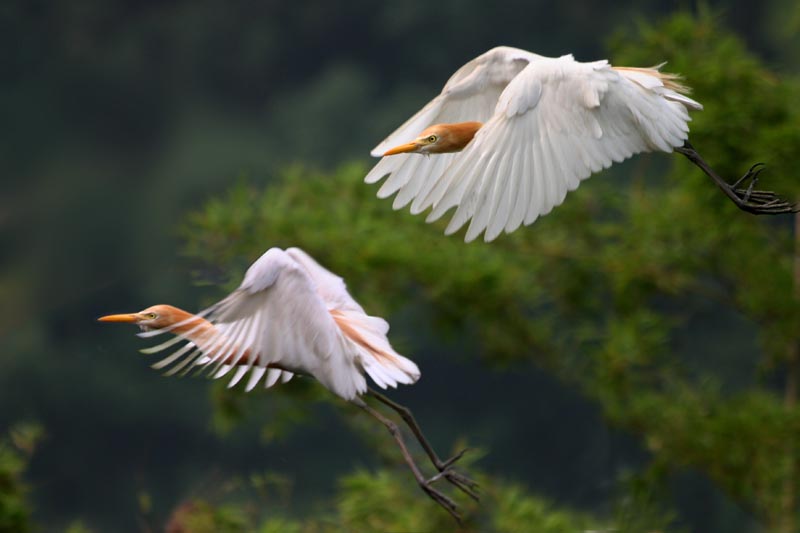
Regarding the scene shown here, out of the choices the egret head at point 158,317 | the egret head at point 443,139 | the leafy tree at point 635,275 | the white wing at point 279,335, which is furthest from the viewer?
the leafy tree at point 635,275

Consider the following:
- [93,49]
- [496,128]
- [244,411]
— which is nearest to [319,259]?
[244,411]

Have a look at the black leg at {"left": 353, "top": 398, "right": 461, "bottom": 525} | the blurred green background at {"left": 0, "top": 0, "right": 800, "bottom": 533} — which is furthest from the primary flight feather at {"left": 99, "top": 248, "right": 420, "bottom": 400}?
the blurred green background at {"left": 0, "top": 0, "right": 800, "bottom": 533}

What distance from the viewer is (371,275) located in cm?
467

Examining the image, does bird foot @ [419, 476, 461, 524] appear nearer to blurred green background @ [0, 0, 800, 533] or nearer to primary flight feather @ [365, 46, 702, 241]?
primary flight feather @ [365, 46, 702, 241]

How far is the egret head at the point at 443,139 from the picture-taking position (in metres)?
2.63

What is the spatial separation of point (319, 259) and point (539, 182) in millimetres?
2270

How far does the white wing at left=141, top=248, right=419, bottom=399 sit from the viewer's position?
228 centimetres

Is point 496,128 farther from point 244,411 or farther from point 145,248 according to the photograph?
point 145,248

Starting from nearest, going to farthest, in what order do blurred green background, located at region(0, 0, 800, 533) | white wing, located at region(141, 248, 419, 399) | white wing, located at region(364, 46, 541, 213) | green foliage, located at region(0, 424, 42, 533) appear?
white wing, located at region(141, 248, 419, 399) → white wing, located at region(364, 46, 541, 213) → green foliage, located at region(0, 424, 42, 533) → blurred green background, located at region(0, 0, 800, 533)

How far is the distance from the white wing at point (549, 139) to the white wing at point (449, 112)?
0.27 m

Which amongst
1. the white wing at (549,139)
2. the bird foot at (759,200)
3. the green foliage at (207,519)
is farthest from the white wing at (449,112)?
the green foliage at (207,519)

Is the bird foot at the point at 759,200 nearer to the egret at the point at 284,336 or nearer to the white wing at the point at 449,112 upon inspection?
the white wing at the point at 449,112

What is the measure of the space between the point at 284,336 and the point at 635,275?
8.83 ft

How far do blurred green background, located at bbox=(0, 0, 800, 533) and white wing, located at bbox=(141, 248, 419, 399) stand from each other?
1.53 m
